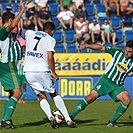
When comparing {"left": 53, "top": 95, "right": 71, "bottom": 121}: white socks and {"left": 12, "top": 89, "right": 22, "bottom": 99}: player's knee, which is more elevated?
{"left": 12, "top": 89, "right": 22, "bottom": 99}: player's knee

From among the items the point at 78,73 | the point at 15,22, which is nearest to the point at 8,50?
the point at 15,22

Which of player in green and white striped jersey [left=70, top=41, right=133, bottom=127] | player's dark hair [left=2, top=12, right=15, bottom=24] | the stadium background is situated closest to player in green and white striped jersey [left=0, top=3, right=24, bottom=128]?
player's dark hair [left=2, top=12, right=15, bottom=24]

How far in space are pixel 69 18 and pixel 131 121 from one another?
36.5ft

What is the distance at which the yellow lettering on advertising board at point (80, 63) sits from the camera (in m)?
18.5

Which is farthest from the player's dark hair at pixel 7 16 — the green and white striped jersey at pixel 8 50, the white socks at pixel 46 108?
the white socks at pixel 46 108

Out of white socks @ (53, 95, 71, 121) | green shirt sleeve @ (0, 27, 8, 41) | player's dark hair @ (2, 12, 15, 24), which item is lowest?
white socks @ (53, 95, 71, 121)

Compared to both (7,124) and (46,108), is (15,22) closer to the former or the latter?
(46,108)

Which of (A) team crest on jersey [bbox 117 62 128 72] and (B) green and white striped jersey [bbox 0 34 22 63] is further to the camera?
(A) team crest on jersey [bbox 117 62 128 72]

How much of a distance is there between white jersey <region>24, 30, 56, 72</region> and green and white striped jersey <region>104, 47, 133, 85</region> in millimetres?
1254

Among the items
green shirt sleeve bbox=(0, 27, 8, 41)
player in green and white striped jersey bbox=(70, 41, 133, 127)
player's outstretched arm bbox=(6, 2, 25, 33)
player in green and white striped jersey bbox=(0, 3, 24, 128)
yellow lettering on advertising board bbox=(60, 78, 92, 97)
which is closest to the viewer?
player's outstretched arm bbox=(6, 2, 25, 33)

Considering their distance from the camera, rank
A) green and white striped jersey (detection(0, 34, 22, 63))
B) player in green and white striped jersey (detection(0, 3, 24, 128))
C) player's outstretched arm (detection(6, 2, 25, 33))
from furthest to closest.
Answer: green and white striped jersey (detection(0, 34, 22, 63)) < player in green and white striped jersey (detection(0, 3, 24, 128)) < player's outstretched arm (detection(6, 2, 25, 33))

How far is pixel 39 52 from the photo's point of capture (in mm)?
9938

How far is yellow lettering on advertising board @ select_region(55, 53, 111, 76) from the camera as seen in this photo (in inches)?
728

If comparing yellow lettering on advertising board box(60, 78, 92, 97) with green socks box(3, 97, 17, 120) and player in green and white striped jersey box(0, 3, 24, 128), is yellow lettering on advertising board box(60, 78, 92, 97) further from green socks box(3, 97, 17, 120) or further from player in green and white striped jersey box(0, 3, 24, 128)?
green socks box(3, 97, 17, 120)
